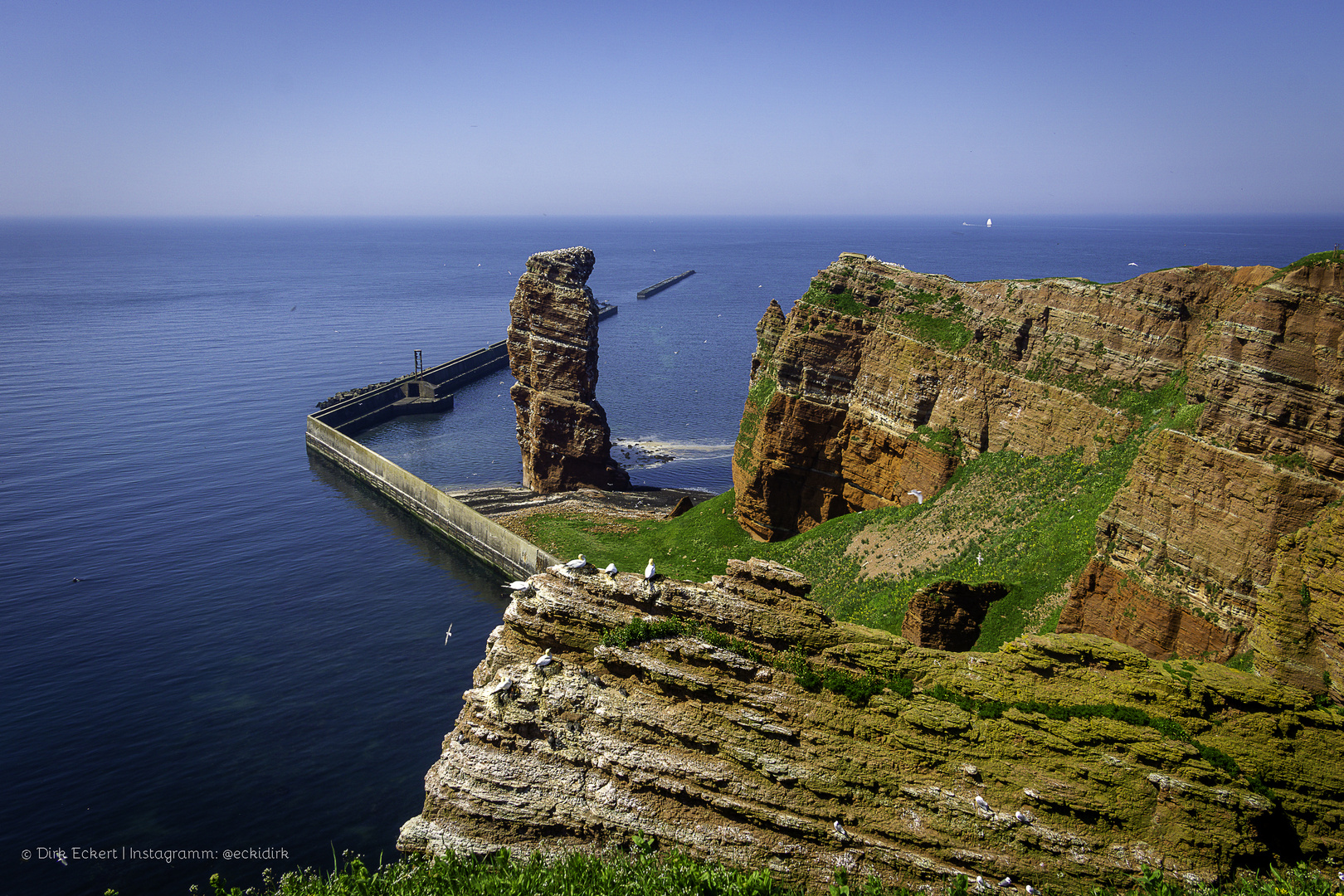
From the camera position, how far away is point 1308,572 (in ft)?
68.0

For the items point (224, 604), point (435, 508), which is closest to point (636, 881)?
point (224, 604)

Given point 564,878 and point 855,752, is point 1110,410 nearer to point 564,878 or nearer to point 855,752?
point 855,752

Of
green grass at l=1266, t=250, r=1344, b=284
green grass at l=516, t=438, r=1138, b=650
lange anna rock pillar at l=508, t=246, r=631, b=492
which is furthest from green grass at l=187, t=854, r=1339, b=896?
lange anna rock pillar at l=508, t=246, r=631, b=492

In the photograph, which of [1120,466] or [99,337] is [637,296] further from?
[1120,466]

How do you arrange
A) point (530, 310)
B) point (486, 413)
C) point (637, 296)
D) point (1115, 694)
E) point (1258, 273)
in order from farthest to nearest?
1. point (637, 296)
2. point (486, 413)
3. point (530, 310)
4. point (1258, 273)
5. point (1115, 694)

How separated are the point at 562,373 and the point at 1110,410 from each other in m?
44.4

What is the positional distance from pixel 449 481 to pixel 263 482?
17.0 m

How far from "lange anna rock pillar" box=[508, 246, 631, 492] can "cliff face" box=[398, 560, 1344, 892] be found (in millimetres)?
45761

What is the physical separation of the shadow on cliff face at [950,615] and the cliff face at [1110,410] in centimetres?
368

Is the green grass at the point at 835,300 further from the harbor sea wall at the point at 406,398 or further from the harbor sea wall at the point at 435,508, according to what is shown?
the harbor sea wall at the point at 406,398

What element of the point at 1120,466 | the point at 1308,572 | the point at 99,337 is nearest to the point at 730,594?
the point at 1308,572

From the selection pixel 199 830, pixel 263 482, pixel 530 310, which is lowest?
pixel 199 830

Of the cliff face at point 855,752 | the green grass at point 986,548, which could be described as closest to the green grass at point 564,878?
the cliff face at point 855,752

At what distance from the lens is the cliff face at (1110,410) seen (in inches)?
908
